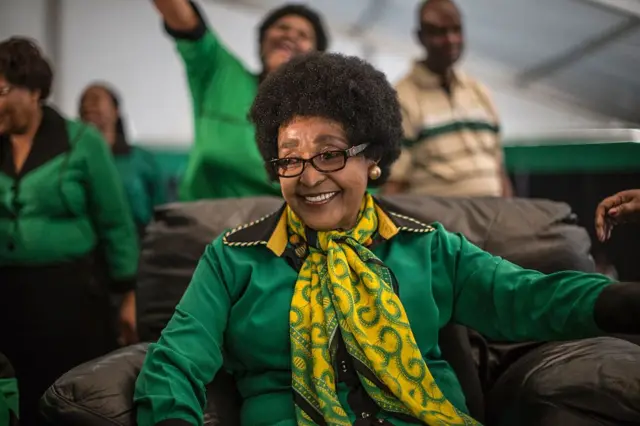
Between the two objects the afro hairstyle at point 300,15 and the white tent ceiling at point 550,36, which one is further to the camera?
the afro hairstyle at point 300,15

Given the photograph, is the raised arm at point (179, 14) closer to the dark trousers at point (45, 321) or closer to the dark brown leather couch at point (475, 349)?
the dark brown leather couch at point (475, 349)

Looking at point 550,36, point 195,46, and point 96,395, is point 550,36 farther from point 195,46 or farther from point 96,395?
point 96,395

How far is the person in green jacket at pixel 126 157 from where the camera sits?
308 cm

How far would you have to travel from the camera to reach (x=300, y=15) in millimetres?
2131

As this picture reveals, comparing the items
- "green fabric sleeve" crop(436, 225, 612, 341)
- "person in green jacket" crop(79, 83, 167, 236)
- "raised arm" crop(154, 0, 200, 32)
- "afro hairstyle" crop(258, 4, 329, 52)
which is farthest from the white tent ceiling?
"person in green jacket" crop(79, 83, 167, 236)

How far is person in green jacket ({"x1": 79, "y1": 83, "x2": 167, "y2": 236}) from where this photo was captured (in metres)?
3.08

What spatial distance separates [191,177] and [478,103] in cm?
95

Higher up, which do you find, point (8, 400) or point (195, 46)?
point (195, 46)

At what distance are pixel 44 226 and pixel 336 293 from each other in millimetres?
947

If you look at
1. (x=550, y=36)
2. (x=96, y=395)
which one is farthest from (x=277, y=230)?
(x=550, y=36)

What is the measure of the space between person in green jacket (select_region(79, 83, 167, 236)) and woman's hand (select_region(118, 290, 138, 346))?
1002mm

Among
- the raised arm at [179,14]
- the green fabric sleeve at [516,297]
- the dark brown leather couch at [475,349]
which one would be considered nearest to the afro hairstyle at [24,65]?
the raised arm at [179,14]

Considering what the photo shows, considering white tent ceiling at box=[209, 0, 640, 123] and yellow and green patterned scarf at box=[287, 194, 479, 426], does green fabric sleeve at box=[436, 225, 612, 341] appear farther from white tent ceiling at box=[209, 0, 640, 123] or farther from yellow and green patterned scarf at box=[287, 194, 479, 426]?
white tent ceiling at box=[209, 0, 640, 123]

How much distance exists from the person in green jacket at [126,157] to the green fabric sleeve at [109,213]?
98 cm
